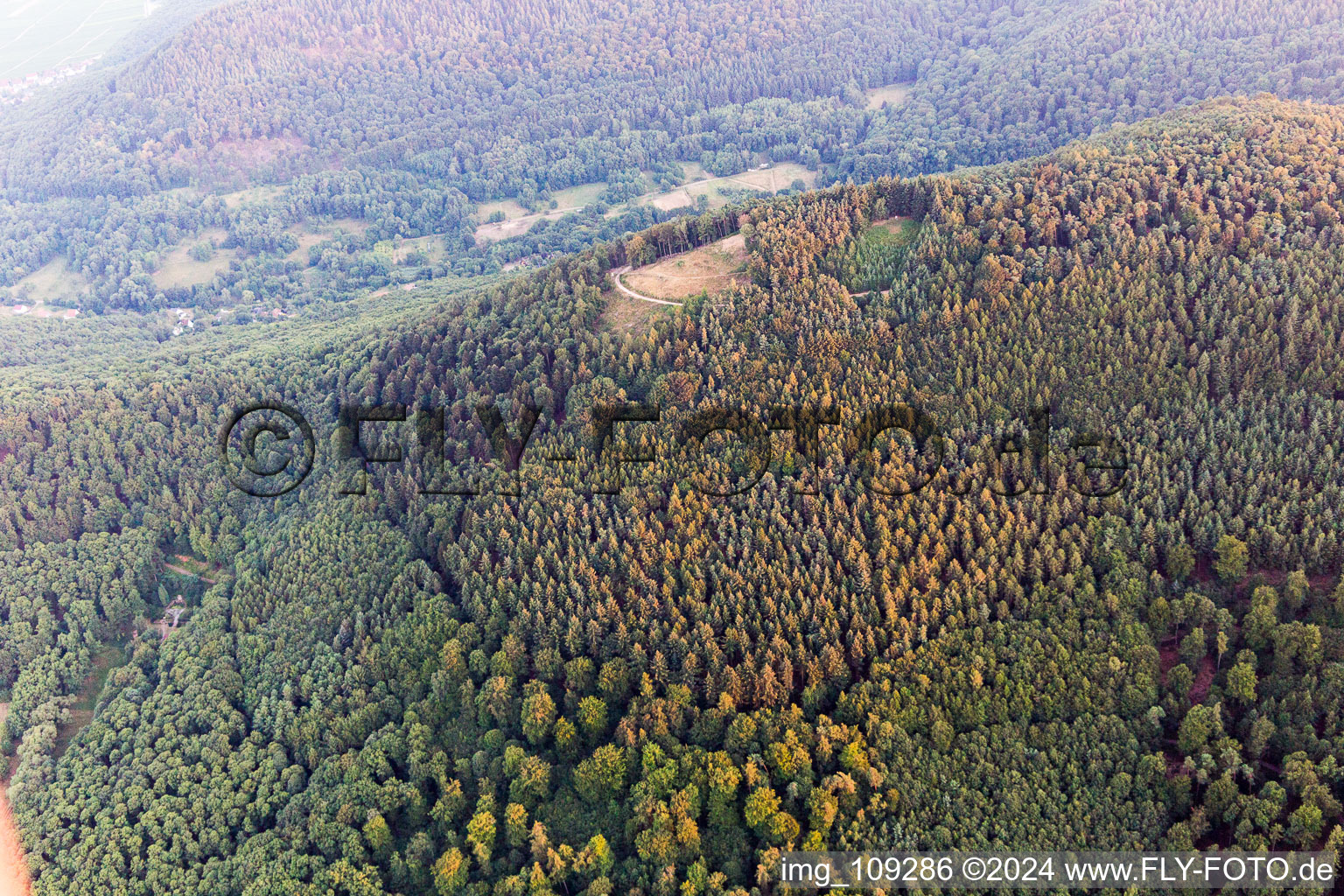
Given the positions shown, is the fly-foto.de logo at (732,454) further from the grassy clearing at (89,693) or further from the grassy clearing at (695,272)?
the grassy clearing at (89,693)

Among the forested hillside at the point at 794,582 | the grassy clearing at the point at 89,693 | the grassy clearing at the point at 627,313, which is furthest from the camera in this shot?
the grassy clearing at the point at 627,313

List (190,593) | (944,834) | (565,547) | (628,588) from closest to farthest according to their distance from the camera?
(944,834) → (628,588) → (565,547) → (190,593)

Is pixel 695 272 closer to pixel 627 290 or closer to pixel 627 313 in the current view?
pixel 627 290

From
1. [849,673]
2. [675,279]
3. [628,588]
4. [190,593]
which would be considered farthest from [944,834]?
[190,593]

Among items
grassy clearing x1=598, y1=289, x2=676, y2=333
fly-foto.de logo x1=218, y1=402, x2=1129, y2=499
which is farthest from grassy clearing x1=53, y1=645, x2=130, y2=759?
grassy clearing x1=598, y1=289, x2=676, y2=333

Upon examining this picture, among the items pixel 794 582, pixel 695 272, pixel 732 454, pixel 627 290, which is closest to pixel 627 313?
pixel 627 290

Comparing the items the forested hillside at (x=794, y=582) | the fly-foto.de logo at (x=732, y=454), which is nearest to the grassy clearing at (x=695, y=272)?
the forested hillside at (x=794, y=582)

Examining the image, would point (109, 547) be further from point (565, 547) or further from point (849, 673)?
point (849, 673)
